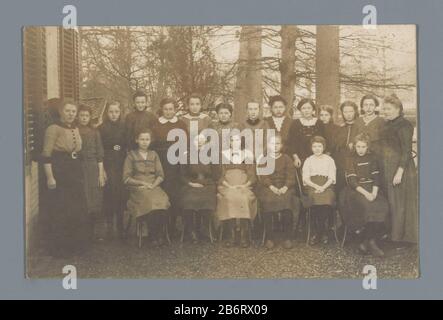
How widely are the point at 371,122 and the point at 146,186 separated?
7.05 feet

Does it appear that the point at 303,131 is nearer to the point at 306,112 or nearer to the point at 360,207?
the point at 306,112

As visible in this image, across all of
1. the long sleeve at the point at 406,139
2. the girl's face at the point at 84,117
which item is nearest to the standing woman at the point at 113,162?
the girl's face at the point at 84,117

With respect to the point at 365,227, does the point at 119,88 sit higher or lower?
higher

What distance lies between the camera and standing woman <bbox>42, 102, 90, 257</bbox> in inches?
278

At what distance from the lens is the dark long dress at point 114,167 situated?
7.04 metres

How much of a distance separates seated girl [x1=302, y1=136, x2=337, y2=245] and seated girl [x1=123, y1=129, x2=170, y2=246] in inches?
52.4

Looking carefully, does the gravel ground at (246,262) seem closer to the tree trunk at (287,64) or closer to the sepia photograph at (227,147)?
the sepia photograph at (227,147)

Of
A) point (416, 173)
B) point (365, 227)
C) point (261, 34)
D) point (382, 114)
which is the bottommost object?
point (365, 227)

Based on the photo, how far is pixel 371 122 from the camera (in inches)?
276

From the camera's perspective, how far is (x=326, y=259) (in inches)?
279

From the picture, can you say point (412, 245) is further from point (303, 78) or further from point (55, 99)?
point (55, 99)

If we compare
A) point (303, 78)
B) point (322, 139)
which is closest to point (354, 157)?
point (322, 139)

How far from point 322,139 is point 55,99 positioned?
8.14 feet

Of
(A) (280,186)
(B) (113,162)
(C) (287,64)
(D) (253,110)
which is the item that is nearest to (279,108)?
(D) (253,110)
